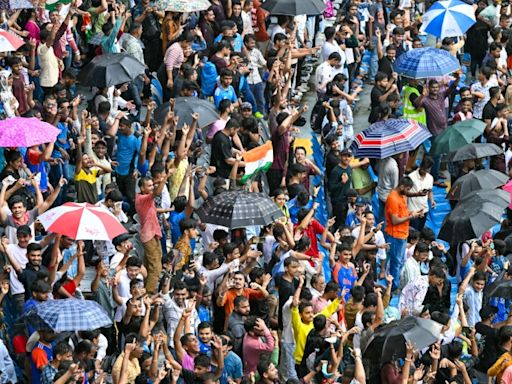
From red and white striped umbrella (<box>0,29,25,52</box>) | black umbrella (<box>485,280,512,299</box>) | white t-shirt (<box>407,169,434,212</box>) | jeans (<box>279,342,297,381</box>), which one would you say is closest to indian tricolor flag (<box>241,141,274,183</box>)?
white t-shirt (<box>407,169,434,212</box>)

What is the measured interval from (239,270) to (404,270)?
2.27 meters

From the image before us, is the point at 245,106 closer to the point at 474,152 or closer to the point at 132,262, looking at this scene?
the point at 474,152

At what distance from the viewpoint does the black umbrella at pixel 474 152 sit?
20766 millimetres

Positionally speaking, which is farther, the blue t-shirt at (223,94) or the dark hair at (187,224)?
the blue t-shirt at (223,94)

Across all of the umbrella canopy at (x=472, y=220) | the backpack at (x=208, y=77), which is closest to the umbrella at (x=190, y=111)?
the backpack at (x=208, y=77)

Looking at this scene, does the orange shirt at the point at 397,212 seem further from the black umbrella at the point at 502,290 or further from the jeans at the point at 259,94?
the jeans at the point at 259,94

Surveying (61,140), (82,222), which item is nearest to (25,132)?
(61,140)

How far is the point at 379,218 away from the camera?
2058 cm

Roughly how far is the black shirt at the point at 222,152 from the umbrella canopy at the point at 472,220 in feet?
8.72

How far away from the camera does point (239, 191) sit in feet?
59.5

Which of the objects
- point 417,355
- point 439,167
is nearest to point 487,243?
point 417,355

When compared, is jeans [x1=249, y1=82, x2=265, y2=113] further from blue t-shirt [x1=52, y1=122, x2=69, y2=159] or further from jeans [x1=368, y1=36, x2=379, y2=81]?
blue t-shirt [x1=52, y1=122, x2=69, y2=159]

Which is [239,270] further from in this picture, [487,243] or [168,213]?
[487,243]

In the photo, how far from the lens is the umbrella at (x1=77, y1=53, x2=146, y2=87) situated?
2011 centimetres
